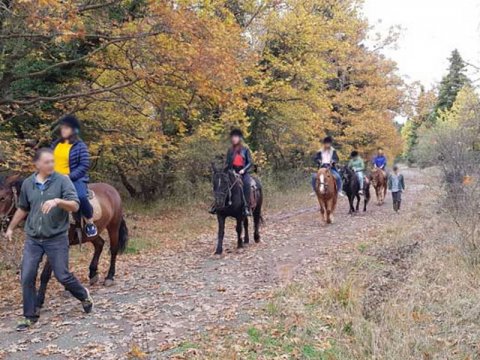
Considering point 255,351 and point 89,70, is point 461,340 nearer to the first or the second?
point 255,351

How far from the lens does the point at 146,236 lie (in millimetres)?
15055

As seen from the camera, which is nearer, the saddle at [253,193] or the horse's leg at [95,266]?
the horse's leg at [95,266]

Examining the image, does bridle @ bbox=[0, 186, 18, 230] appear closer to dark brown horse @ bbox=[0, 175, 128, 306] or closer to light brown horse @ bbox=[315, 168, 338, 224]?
dark brown horse @ bbox=[0, 175, 128, 306]

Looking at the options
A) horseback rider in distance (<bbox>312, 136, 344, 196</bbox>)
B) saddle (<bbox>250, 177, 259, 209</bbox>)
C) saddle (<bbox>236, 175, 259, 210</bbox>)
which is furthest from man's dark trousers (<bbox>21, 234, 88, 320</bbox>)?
horseback rider in distance (<bbox>312, 136, 344, 196</bbox>)

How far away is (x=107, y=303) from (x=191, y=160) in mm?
12544

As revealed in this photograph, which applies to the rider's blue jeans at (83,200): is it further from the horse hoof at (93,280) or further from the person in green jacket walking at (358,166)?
the person in green jacket walking at (358,166)

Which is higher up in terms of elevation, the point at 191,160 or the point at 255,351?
the point at 191,160

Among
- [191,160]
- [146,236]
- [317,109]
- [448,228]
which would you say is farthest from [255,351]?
[317,109]

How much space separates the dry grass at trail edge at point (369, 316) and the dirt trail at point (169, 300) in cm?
48

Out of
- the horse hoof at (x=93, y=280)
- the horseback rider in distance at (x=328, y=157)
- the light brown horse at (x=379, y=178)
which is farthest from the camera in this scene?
the light brown horse at (x=379, y=178)

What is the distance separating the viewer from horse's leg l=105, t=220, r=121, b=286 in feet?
29.2

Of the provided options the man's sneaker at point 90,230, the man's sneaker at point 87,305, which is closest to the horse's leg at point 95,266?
the man's sneaker at point 90,230

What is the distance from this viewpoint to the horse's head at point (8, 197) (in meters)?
8.01

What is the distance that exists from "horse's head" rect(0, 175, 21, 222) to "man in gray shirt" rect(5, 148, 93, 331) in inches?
64.1
